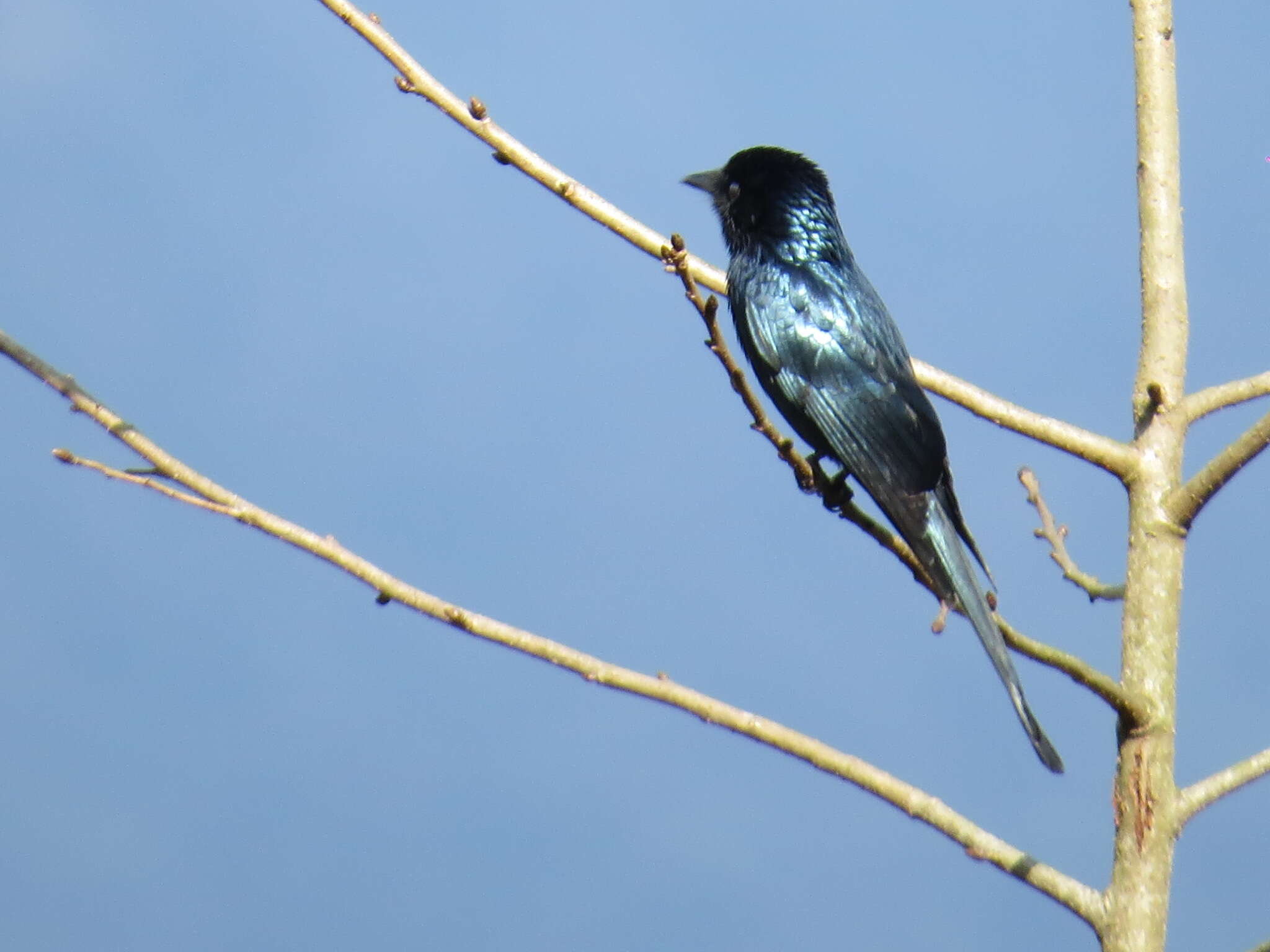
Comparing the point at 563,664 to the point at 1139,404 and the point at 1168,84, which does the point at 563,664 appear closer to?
the point at 1139,404

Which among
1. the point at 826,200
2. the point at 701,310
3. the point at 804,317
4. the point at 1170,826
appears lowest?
the point at 1170,826

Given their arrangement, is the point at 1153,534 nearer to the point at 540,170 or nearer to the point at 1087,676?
the point at 1087,676

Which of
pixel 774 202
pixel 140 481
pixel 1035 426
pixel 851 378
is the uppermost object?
pixel 774 202

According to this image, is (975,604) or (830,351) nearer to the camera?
(975,604)

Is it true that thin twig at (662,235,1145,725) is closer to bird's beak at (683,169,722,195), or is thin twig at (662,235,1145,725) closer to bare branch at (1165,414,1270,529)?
bare branch at (1165,414,1270,529)

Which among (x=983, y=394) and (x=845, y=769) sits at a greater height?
(x=983, y=394)

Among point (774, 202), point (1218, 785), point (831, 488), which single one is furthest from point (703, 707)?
point (774, 202)

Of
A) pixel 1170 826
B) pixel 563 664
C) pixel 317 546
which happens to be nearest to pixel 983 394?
pixel 1170 826
